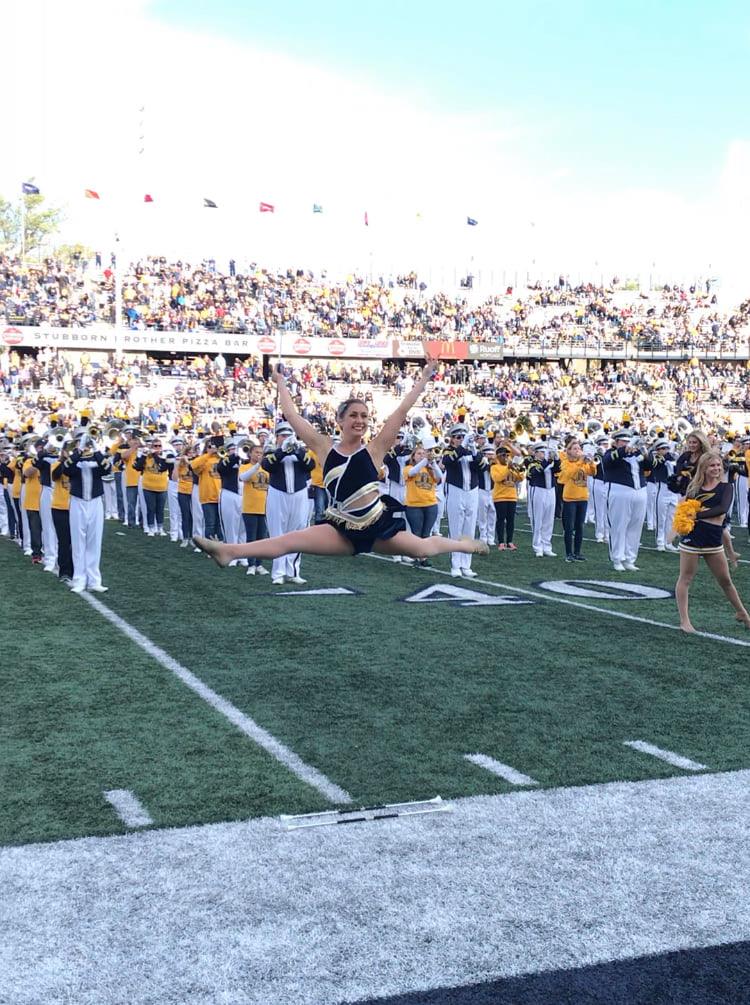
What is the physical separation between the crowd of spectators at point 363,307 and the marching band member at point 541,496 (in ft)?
93.5

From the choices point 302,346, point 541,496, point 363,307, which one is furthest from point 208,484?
point 363,307

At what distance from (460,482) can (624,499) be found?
204cm

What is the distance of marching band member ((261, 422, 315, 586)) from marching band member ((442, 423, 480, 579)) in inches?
79.7

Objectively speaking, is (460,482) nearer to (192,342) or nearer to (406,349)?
(192,342)

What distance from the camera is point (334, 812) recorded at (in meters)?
4.48

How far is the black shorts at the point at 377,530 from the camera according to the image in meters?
5.73

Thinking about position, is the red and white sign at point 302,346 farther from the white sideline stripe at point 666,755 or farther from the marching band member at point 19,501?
the white sideline stripe at point 666,755

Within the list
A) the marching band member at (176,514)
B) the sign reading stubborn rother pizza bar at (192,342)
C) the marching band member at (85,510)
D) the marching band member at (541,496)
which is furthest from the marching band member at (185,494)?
the sign reading stubborn rother pizza bar at (192,342)

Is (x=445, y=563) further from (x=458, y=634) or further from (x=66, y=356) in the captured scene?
(x=66, y=356)

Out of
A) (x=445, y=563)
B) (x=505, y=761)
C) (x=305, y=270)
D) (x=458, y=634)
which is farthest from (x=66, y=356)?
(x=505, y=761)

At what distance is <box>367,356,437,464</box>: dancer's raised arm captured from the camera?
5.42 m

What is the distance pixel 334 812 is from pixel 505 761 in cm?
114

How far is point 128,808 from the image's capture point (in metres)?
4.57

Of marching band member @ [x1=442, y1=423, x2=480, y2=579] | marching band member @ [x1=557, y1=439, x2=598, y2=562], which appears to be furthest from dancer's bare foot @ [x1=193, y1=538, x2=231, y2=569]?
marching band member @ [x1=557, y1=439, x2=598, y2=562]
